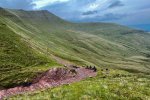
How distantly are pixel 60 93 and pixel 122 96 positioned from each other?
5866 mm

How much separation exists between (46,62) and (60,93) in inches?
2793

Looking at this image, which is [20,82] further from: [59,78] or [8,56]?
[8,56]

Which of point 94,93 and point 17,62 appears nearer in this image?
point 94,93

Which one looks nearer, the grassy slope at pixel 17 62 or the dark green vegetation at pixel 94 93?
the dark green vegetation at pixel 94 93

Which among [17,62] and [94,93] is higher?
[94,93]

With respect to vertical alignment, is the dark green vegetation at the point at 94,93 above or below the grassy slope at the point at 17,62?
above

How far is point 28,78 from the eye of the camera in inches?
2970

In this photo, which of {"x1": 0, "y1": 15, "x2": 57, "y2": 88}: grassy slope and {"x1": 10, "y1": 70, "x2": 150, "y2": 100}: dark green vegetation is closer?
{"x1": 10, "y1": 70, "x2": 150, "y2": 100}: dark green vegetation

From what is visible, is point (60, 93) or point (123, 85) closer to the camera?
point (60, 93)

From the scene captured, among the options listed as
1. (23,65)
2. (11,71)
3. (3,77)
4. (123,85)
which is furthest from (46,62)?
(123,85)

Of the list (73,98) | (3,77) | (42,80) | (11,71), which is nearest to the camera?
(73,98)

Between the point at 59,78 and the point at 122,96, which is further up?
the point at 122,96

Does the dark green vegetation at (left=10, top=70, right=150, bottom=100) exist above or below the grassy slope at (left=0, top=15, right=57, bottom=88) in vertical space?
above

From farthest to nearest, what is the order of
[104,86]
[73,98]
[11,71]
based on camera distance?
1. [11,71]
2. [104,86]
3. [73,98]
